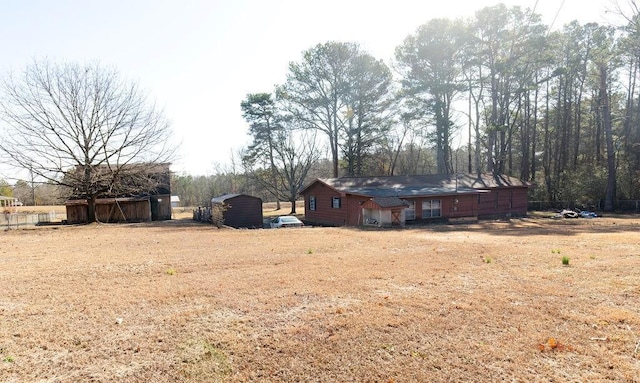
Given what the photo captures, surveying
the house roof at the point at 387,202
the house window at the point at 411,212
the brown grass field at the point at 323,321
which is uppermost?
the house roof at the point at 387,202

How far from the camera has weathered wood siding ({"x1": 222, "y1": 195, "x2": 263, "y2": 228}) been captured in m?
27.7

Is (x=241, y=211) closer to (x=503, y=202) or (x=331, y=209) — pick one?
(x=331, y=209)

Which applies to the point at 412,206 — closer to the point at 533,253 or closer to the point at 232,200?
the point at 232,200

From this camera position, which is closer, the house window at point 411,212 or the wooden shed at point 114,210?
the house window at point 411,212

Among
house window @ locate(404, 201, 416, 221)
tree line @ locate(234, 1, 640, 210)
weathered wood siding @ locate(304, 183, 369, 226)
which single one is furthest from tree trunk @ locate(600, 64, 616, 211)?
weathered wood siding @ locate(304, 183, 369, 226)

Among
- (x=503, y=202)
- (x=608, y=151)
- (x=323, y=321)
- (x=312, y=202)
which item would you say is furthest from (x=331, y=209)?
(x=608, y=151)

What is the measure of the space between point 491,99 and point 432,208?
1497 cm

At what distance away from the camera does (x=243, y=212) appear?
28.2 meters

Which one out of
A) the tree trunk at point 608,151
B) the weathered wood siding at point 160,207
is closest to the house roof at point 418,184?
the tree trunk at point 608,151

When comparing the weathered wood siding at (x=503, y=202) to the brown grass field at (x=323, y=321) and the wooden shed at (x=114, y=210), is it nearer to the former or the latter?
the brown grass field at (x=323, y=321)

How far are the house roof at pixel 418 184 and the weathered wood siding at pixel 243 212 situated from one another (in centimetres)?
539

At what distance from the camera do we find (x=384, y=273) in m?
8.40

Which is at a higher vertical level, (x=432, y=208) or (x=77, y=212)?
(x=77, y=212)

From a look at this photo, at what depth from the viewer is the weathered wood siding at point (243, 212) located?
27.7 metres
